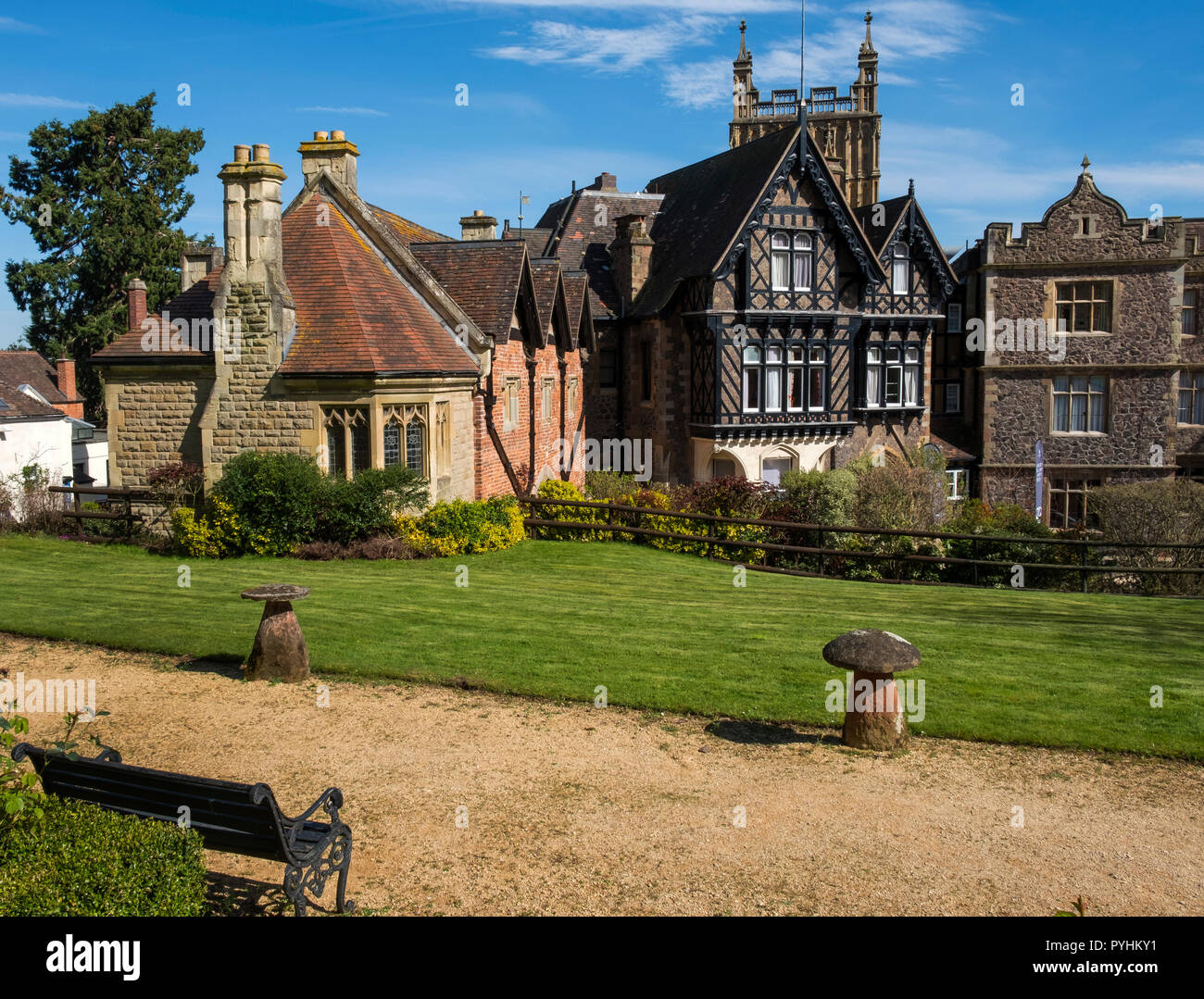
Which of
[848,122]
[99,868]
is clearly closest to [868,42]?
[848,122]

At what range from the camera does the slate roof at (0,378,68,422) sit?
3709cm

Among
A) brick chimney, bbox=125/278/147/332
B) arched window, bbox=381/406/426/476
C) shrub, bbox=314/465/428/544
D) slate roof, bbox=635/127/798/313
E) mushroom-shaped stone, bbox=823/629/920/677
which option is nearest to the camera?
mushroom-shaped stone, bbox=823/629/920/677

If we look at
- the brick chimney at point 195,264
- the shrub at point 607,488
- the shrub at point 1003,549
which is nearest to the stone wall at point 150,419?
the brick chimney at point 195,264

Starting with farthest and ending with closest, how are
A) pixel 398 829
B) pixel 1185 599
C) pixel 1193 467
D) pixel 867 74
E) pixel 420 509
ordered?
pixel 867 74 → pixel 1193 467 → pixel 420 509 → pixel 1185 599 → pixel 398 829

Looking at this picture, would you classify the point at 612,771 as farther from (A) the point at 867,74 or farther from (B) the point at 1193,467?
(A) the point at 867,74

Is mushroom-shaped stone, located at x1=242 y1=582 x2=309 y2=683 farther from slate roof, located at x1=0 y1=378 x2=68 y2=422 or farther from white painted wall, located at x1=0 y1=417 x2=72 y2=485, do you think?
slate roof, located at x1=0 y1=378 x2=68 y2=422

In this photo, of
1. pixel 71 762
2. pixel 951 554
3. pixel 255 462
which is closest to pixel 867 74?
pixel 951 554

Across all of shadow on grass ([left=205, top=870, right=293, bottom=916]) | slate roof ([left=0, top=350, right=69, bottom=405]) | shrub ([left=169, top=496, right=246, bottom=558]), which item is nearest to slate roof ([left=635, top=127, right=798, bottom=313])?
shrub ([left=169, top=496, right=246, bottom=558])

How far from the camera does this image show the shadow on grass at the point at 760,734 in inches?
366

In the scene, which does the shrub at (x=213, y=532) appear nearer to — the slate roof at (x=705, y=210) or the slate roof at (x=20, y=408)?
the slate roof at (x=705, y=210)

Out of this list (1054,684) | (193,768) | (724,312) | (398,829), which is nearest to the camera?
(398,829)

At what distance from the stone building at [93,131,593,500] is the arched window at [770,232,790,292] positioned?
34.0ft

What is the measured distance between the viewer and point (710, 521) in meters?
21.8
